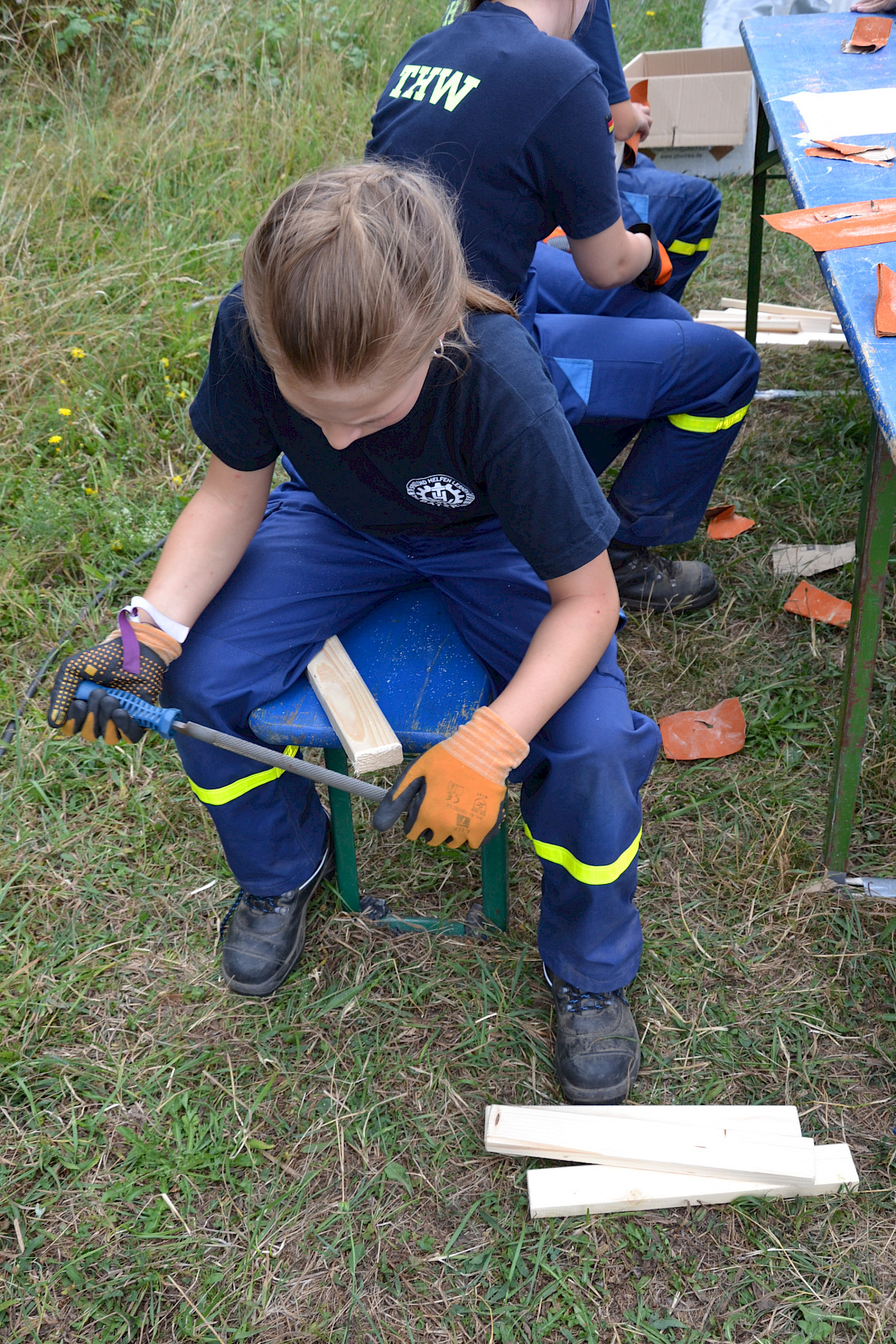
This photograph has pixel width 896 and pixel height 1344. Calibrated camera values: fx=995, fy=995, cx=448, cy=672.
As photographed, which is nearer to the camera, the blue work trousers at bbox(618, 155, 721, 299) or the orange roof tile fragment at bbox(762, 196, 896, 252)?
the orange roof tile fragment at bbox(762, 196, 896, 252)

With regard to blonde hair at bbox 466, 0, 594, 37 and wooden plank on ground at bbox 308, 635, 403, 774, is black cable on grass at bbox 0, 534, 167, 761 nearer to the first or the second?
wooden plank on ground at bbox 308, 635, 403, 774

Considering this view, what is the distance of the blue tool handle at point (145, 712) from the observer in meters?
1.54

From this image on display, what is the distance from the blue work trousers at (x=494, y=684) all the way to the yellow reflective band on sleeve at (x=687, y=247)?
176 cm

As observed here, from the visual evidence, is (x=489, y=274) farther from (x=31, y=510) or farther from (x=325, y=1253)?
(x=325, y=1253)

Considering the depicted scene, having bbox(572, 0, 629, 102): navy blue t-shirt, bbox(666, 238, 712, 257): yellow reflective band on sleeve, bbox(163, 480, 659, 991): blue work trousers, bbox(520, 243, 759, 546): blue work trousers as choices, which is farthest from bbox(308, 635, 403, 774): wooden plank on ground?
bbox(666, 238, 712, 257): yellow reflective band on sleeve

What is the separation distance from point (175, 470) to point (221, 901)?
1.65 m

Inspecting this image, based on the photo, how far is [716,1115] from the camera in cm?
168

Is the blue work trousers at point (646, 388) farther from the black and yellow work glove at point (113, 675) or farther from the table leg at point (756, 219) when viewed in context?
the black and yellow work glove at point (113, 675)

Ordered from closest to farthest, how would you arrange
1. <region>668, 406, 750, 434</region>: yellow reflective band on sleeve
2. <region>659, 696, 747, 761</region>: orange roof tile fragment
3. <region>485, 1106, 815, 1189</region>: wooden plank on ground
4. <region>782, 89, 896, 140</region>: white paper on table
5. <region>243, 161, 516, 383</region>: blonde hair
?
<region>243, 161, 516, 383</region>: blonde hair
<region>485, 1106, 815, 1189</region>: wooden plank on ground
<region>782, 89, 896, 140</region>: white paper on table
<region>659, 696, 747, 761</region>: orange roof tile fragment
<region>668, 406, 750, 434</region>: yellow reflective band on sleeve

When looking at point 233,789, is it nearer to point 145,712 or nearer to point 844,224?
point 145,712

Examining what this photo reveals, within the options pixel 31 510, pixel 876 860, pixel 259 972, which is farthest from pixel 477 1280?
pixel 31 510

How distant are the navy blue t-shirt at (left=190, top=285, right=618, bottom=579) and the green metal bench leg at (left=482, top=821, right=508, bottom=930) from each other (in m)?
0.59

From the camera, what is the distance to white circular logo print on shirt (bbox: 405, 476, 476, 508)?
166 centimetres

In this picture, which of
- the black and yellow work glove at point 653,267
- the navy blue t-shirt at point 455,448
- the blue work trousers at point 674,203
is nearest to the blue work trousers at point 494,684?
the navy blue t-shirt at point 455,448
